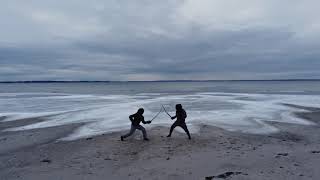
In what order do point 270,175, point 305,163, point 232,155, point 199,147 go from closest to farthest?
point 270,175, point 305,163, point 232,155, point 199,147

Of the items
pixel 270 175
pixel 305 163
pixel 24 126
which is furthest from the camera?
pixel 24 126

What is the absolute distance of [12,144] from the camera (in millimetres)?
14930

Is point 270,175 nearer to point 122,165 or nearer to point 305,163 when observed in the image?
point 305,163

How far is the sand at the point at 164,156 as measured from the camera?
9.60 metres

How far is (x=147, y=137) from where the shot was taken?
15.1 meters

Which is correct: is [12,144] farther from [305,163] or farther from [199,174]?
[305,163]

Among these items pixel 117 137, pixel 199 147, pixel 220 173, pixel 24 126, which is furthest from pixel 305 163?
pixel 24 126

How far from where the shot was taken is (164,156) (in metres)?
11.6

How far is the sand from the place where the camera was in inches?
378

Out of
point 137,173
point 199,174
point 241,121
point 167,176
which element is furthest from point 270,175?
point 241,121

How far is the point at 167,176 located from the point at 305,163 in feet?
15.0

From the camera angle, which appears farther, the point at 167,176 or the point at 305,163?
the point at 305,163

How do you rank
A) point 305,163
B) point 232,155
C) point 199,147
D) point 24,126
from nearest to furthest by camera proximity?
point 305,163, point 232,155, point 199,147, point 24,126

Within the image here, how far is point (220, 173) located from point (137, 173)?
2385mm
